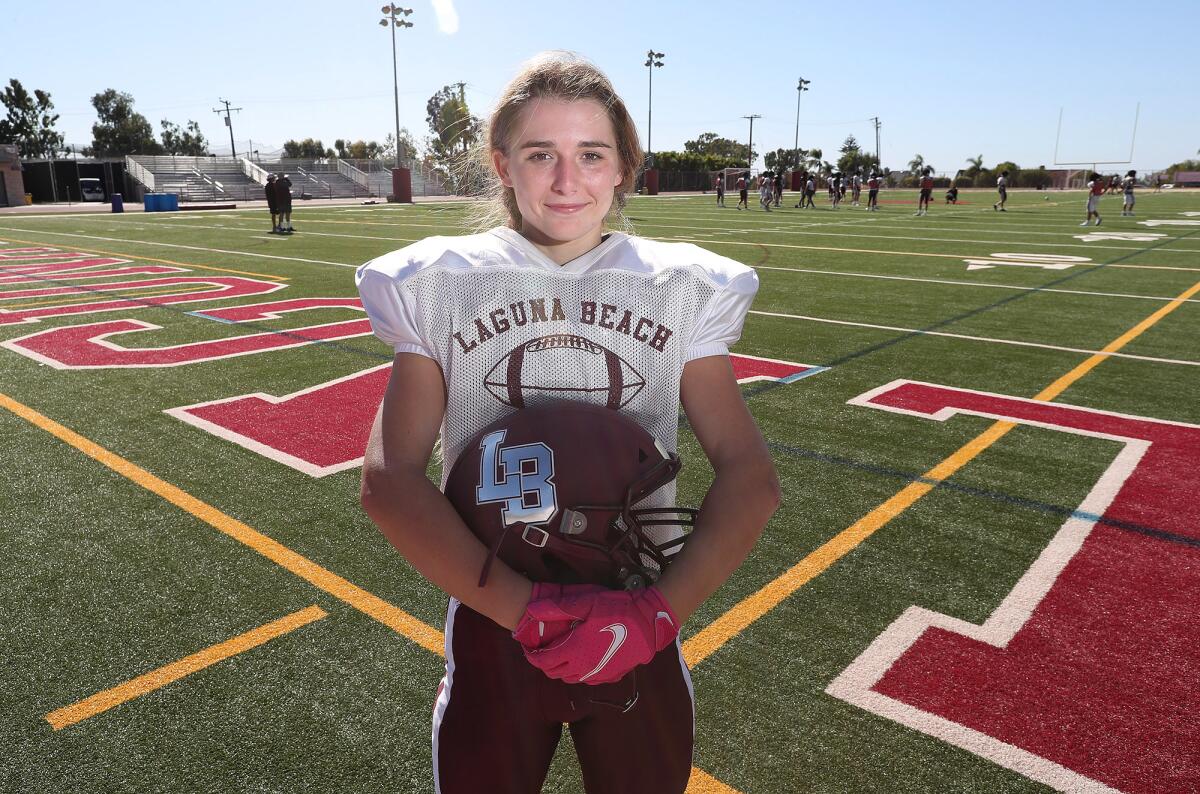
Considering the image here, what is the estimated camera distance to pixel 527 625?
127cm

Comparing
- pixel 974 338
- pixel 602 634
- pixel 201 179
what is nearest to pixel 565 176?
pixel 602 634

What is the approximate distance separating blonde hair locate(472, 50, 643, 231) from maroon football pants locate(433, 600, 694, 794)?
33.6 inches

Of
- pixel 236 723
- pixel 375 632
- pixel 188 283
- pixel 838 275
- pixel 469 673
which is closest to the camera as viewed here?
pixel 469 673

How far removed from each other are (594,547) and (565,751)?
1.35 meters

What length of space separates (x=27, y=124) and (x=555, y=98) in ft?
297

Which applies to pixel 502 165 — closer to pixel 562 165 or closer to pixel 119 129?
pixel 562 165

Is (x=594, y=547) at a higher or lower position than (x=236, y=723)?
higher

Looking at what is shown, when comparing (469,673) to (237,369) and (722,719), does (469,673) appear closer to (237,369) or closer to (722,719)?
(722,719)

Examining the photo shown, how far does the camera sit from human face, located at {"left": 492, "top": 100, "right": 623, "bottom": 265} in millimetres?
1482

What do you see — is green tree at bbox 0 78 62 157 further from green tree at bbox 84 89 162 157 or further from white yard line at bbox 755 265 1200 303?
white yard line at bbox 755 265 1200 303

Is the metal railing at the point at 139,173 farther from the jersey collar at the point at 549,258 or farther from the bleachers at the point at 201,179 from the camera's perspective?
the jersey collar at the point at 549,258

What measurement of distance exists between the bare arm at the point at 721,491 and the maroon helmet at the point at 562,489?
8cm

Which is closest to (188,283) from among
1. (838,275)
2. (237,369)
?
(237,369)

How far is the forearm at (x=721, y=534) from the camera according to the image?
1.36 m
